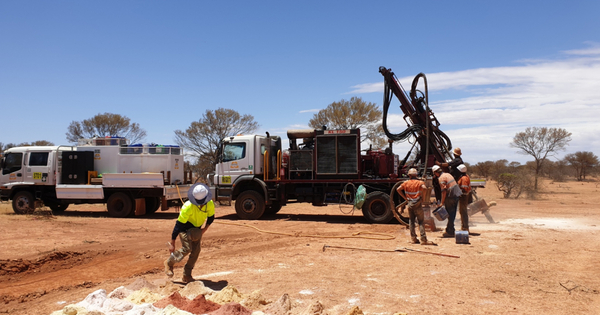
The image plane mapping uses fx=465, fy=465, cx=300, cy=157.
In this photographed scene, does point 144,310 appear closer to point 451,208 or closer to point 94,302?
point 94,302

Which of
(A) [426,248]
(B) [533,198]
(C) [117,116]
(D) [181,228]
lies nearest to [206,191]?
(D) [181,228]

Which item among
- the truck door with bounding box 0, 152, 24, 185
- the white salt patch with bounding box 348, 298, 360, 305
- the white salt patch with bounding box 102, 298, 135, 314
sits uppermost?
the truck door with bounding box 0, 152, 24, 185

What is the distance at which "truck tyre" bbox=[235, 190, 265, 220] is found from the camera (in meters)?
16.2

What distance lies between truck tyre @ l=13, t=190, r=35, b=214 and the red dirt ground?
3.89 meters

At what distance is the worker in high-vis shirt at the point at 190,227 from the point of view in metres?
6.93

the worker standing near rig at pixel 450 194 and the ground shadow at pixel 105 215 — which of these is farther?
the ground shadow at pixel 105 215

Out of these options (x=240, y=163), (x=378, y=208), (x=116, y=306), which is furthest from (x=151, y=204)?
(x=116, y=306)

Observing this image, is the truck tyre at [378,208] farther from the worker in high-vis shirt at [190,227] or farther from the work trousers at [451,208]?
the worker in high-vis shirt at [190,227]

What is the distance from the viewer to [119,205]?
1772cm

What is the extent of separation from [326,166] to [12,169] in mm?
12519

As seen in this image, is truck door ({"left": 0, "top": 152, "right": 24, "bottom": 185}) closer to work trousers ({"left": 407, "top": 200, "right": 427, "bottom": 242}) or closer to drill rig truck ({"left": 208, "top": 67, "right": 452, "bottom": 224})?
drill rig truck ({"left": 208, "top": 67, "right": 452, "bottom": 224})

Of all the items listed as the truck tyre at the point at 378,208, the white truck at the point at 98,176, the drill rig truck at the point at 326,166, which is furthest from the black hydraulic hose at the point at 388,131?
the white truck at the point at 98,176

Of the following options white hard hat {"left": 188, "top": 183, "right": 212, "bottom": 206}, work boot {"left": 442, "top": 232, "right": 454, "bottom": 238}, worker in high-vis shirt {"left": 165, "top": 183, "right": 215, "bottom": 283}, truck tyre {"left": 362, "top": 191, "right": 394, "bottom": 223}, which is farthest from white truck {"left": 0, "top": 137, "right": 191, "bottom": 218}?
white hard hat {"left": 188, "top": 183, "right": 212, "bottom": 206}

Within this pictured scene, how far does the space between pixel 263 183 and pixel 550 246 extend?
9.01m
